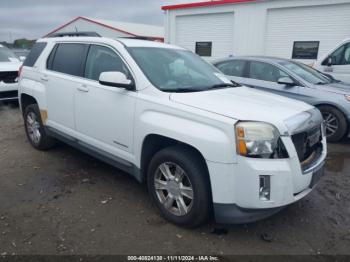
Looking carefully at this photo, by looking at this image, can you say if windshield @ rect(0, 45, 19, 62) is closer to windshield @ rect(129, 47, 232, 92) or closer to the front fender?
windshield @ rect(129, 47, 232, 92)

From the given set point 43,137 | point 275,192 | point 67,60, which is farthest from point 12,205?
point 275,192

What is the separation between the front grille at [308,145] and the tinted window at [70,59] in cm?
277

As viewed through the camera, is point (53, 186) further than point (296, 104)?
Yes

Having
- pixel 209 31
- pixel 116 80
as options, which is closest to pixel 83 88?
pixel 116 80

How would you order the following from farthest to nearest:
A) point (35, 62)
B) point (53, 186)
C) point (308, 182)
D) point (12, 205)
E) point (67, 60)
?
point (35, 62) < point (67, 60) < point (53, 186) < point (12, 205) < point (308, 182)

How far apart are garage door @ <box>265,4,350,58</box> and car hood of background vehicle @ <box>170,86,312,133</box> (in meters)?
10.8

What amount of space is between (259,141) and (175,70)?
153cm

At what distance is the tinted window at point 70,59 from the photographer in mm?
4074

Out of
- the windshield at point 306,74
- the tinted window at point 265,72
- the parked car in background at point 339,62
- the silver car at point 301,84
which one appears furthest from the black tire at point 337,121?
the parked car in background at point 339,62

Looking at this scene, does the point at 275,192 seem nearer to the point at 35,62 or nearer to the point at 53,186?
the point at 53,186

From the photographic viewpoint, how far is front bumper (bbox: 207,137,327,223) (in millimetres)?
2508

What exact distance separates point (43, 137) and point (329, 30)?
1195 cm

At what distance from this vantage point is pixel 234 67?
23.0ft

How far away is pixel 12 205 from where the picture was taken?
3.42 m
